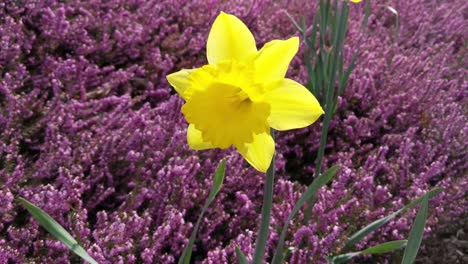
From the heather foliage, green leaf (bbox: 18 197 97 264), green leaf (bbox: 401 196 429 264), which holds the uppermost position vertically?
green leaf (bbox: 401 196 429 264)

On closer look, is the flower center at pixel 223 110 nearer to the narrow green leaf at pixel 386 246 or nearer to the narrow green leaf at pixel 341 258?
the narrow green leaf at pixel 386 246

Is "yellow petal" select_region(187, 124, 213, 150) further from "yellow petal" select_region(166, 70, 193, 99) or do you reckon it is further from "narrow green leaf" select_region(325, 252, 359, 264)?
"narrow green leaf" select_region(325, 252, 359, 264)

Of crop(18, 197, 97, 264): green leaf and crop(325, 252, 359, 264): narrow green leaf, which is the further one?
crop(325, 252, 359, 264): narrow green leaf

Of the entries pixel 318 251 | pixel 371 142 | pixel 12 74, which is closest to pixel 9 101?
pixel 12 74

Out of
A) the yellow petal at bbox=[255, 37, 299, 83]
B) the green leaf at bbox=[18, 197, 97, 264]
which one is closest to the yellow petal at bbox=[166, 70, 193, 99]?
the yellow petal at bbox=[255, 37, 299, 83]

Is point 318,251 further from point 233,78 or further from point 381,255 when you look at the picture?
point 233,78

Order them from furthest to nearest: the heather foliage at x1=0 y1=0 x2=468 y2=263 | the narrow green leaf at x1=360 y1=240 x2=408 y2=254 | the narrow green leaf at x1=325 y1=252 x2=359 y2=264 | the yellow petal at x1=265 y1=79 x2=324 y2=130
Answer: the heather foliage at x1=0 y1=0 x2=468 y2=263, the narrow green leaf at x1=325 y1=252 x2=359 y2=264, the narrow green leaf at x1=360 y1=240 x2=408 y2=254, the yellow petal at x1=265 y1=79 x2=324 y2=130

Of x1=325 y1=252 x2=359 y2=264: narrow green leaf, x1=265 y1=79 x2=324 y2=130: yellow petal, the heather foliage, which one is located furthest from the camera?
the heather foliage

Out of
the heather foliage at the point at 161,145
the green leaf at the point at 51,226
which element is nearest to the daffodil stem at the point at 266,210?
the green leaf at the point at 51,226
